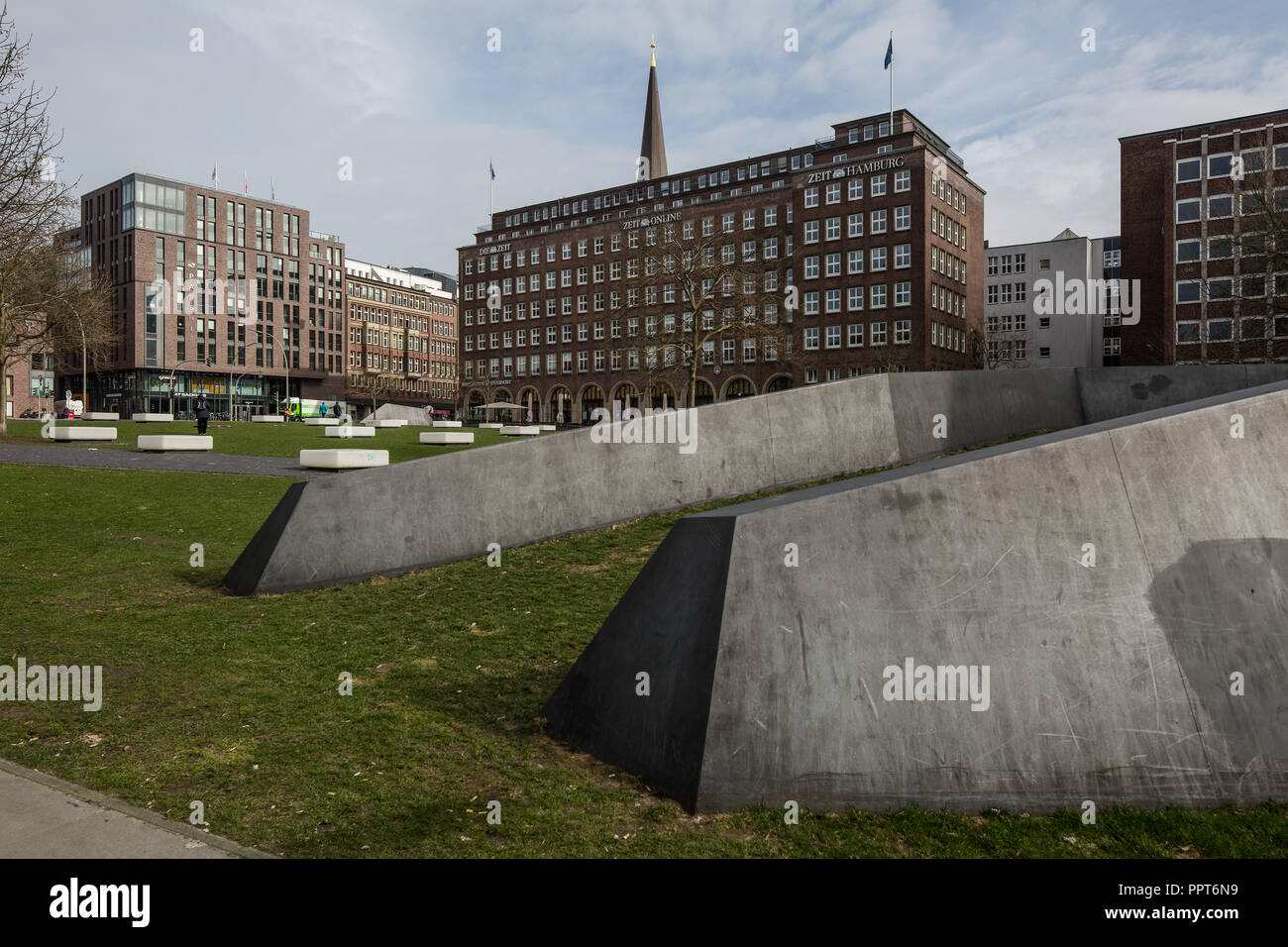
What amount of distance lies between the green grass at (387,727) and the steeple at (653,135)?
352ft

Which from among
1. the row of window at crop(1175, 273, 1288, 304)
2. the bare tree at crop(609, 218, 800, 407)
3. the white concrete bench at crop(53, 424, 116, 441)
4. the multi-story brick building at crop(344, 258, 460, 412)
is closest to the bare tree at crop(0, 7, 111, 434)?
the white concrete bench at crop(53, 424, 116, 441)

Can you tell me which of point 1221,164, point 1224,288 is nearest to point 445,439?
point 1224,288

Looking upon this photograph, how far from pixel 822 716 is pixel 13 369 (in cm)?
11095

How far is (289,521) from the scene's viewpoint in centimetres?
1030

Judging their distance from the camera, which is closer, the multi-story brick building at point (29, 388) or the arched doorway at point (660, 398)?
the arched doorway at point (660, 398)

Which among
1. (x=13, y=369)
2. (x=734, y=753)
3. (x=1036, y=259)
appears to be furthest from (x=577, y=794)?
(x=13, y=369)

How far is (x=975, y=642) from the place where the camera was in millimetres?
4965

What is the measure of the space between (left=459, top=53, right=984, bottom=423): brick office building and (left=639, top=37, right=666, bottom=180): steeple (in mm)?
12082

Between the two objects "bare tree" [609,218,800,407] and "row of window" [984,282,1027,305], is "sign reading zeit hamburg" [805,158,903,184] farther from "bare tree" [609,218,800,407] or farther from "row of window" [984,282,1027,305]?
"row of window" [984,282,1027,305]

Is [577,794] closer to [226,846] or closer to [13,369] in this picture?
[226,846]

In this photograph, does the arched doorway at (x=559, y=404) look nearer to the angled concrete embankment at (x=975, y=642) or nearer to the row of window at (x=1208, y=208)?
the row of window at (x=1208, y=208)

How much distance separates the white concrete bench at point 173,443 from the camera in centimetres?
2578

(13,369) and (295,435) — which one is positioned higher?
(13,369)

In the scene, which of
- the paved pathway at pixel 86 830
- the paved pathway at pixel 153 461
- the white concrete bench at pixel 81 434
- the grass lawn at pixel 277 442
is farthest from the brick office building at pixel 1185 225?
the paved pathway at pixel 86 830
